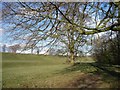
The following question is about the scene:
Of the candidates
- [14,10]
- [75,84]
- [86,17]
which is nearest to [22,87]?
[75,84]

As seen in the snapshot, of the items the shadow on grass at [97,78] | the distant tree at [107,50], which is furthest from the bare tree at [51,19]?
the distant tree at [107,50]

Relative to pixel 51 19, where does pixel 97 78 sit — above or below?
below

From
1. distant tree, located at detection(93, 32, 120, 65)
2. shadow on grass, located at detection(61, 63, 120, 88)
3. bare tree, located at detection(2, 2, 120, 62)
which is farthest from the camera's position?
distant tree, located at detection(93, 32, 120, 65)

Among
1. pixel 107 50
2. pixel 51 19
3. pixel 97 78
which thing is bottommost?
pixel 97 78

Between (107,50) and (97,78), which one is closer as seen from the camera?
(97,78)

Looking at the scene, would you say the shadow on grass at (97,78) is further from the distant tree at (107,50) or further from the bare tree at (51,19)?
the distant tree at (107,50)

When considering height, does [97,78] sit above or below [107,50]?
below

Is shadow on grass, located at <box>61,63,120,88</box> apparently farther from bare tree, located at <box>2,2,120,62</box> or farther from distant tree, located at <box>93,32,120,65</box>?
distant tree, located at <box>93,32,120,65</box>

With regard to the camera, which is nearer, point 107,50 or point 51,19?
point 51,19

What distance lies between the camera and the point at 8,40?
11.8 meters

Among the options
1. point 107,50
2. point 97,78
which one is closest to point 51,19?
point 97,78

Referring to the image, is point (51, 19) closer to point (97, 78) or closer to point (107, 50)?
point (97, 78)

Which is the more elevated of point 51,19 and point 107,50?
point 51,19

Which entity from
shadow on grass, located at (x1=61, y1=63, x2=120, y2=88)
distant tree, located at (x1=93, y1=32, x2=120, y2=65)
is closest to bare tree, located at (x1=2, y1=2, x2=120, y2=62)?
shadow on grass, located at (x1=61, y1=63, x2=120, y2=88)
